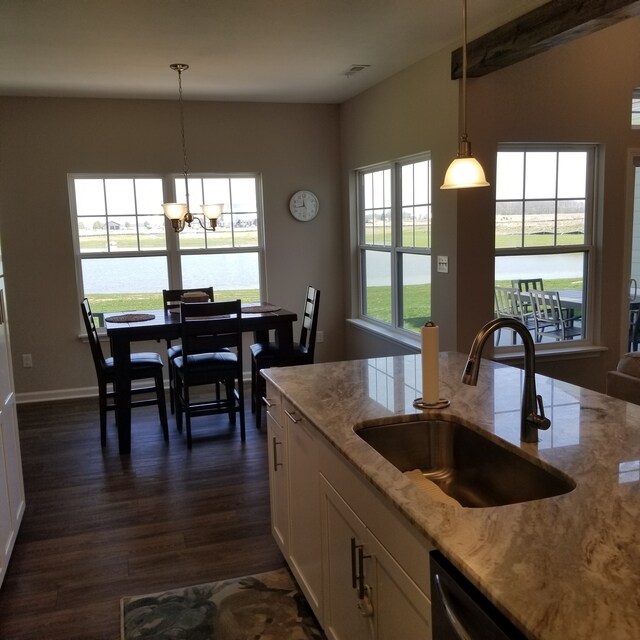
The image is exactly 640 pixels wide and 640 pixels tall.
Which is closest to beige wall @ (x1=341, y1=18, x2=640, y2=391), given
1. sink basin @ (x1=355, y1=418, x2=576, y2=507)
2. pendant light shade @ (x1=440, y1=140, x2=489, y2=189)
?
pendant light shade @ (x1=440, y1=140, x2=489, y2=189)

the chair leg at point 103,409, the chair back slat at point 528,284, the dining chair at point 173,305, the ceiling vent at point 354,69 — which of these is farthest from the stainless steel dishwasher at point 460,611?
the ceiling vent at point 354,69

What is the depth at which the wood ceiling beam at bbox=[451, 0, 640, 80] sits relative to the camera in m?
2.87

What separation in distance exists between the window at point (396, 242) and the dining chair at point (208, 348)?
5.06 ft

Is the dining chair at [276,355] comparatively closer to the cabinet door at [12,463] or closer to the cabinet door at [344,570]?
the cabinet door at [12,463]

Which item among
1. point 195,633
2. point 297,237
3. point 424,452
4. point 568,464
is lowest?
point 195,633

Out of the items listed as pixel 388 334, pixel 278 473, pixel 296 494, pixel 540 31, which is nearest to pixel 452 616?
pixel 296 494

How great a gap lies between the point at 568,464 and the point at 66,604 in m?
2.12

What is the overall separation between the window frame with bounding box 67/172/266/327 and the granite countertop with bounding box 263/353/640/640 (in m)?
3.93

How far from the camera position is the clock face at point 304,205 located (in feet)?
20.2

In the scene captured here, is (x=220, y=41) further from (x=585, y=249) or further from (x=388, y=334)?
(x=585, y=249)

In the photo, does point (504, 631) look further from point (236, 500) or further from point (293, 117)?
point (293, 117)

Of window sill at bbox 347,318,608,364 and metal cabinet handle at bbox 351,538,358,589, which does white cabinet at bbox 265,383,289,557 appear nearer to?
metal cabinet handle at bbox 351,538,358,589

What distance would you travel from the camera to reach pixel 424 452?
2111 millimetres


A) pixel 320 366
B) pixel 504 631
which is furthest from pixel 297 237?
pixel 504 631
